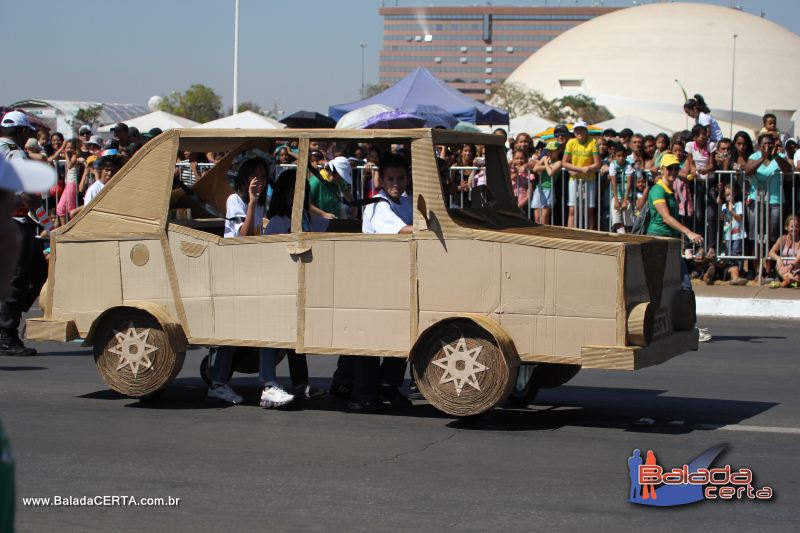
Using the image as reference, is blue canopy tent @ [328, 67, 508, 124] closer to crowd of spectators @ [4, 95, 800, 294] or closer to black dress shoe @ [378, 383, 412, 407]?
crowd of spectators @ [4, 95, 800, 294]

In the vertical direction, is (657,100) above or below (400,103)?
above

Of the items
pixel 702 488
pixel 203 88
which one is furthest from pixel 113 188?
pixel 203 88

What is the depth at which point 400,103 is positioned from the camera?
96.1ft

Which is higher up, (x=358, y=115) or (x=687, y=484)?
(x=358, y=115)

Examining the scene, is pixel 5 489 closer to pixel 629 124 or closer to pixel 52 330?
pixel 52 330

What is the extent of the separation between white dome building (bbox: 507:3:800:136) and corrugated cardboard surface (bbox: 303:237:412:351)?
393 ft

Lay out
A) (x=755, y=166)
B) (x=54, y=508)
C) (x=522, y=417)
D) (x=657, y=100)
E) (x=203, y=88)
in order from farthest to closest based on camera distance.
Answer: (x=657, y=100)
(x=203, y=88)
(x=755, y=166)
(x=522, y=417)
(x=54, y=508)

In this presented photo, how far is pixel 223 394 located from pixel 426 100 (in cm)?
2173

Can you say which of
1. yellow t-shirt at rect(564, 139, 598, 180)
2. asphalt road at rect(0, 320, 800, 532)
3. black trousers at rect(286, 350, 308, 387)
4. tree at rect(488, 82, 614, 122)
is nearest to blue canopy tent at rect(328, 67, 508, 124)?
yellow t-shirt at rect(564, 139, 598, 180)

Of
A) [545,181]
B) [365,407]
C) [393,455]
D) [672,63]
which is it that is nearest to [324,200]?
[365,407]

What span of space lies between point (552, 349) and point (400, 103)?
873 inches

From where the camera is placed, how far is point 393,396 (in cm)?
873

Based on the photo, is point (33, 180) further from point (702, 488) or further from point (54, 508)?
point (702, 488)

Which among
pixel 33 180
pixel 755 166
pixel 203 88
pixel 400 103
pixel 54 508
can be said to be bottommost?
pixel 54 508
